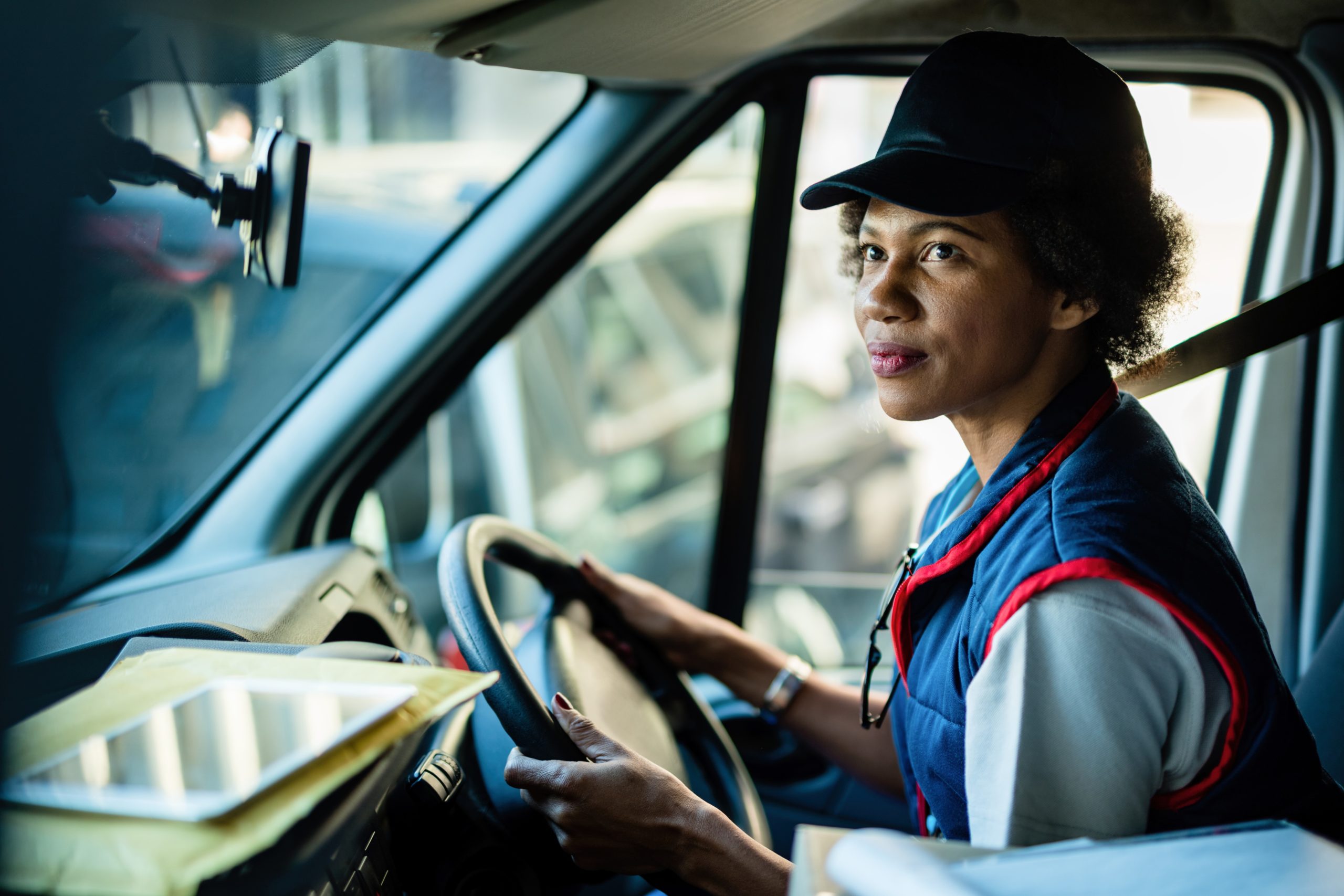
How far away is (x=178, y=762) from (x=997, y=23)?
1.56 meters

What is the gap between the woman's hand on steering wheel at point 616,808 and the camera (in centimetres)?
105

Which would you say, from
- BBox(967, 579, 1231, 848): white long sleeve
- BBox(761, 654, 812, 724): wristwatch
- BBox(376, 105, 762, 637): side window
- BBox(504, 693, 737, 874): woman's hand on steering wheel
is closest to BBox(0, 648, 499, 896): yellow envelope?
BBox(504, 693, 737, 874): woman's hand on steering wheel

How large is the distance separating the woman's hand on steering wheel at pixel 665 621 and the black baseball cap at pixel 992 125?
74 cm

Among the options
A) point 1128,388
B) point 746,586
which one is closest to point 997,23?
point 1128,388

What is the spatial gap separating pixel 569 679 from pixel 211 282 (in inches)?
29.7

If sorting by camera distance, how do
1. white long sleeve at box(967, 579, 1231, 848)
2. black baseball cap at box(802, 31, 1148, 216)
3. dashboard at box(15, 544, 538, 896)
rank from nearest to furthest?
dashboard at box(15, 544, 538, 896) → white long sleeve at box(967, 579, 1231, 848) → black baseball cap at box(802, 31, 1148, 216)

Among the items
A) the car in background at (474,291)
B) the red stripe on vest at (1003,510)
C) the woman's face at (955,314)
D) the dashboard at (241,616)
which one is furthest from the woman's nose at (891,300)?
the dashboard at (241,616)

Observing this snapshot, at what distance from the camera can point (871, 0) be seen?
5.44 feet

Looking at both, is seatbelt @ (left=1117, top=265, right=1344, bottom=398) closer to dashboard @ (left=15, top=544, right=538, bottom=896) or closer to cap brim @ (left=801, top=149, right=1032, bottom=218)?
cap brim @ (left=801, top=149, right=1032, bottom=218)

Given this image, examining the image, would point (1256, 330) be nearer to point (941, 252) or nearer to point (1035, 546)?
point (941, 252)

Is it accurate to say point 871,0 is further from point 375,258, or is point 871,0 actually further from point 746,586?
point 375,258

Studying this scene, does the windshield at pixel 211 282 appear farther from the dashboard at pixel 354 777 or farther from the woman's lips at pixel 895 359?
the woman's lips at pixel 895 359

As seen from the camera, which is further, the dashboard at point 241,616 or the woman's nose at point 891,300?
the woman's nose at point 891,300

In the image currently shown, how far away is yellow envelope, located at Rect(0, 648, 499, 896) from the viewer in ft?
1.98
